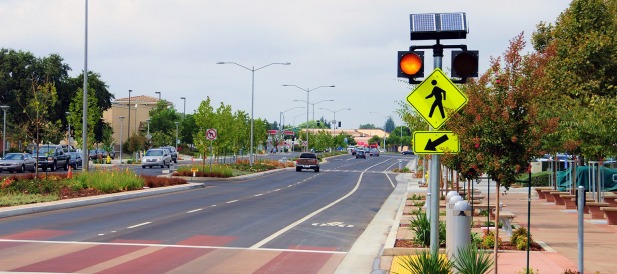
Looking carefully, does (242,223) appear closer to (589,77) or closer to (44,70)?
(589,77)

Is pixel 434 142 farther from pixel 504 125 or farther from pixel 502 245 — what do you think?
pixel 502 245

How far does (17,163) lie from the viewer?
52062 mm

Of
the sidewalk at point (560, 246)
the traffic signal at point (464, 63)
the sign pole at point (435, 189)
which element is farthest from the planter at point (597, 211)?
the traffic signal at point (464, 63)

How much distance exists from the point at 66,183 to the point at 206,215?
1019 centimetres

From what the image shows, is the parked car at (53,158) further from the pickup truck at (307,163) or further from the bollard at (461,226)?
the bollard at (461,226)

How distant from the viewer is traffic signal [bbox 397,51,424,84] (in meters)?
10.7

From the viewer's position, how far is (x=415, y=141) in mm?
10828

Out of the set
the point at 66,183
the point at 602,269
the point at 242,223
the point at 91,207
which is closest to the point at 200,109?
the point at 66,183

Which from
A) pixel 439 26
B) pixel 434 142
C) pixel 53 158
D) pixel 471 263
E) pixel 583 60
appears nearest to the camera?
pixel 471 263

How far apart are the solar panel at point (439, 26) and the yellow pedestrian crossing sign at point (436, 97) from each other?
0.52 metres

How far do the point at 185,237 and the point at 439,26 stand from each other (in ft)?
27.7

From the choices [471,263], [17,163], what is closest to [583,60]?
[471,263]

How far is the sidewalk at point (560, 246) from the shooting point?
12805mm

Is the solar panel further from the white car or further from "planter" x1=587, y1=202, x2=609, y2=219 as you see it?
the white car
